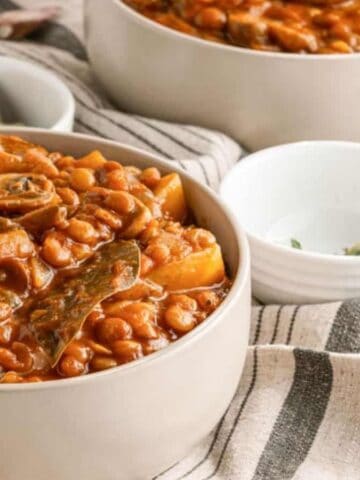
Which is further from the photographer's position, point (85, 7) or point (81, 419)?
point (85, 7)

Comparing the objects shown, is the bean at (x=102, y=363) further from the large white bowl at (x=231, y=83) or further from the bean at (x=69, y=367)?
the large white bowl at (x=231, y=83)

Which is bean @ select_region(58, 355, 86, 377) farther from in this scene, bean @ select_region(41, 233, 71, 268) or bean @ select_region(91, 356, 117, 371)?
bean @ select_region(41, 233, 71, 268)

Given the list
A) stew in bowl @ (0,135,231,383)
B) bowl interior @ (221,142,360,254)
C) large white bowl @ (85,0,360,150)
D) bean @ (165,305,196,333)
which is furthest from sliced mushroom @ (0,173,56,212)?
large white bowl @ (85,0,360,150)

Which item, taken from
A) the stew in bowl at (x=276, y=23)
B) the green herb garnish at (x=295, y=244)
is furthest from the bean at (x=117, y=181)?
the stew in bowl at (x=276, y=23)

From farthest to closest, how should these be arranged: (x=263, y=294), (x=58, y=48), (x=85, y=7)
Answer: (x=58, y=48) < (x=85, y=7) < (x=263, y=294)

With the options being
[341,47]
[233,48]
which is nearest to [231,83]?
[233,48]

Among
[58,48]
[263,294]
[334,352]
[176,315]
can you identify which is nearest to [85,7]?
[58,48]

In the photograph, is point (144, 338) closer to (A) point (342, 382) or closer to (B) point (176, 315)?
(B) point (176, 315)
